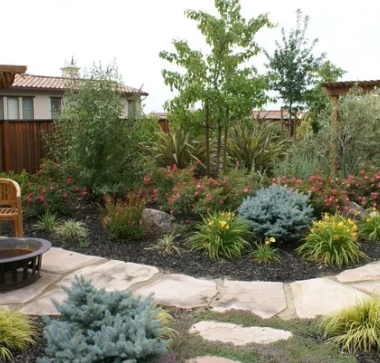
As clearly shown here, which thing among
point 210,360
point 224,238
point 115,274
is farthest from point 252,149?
point 210,360

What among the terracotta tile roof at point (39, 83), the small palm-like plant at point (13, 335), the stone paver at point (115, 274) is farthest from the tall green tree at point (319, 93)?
the small palm-like plant at point (13, 335)

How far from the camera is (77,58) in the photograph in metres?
8.57

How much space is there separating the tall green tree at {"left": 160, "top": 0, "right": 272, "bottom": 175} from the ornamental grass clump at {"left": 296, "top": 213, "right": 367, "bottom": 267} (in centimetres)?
366

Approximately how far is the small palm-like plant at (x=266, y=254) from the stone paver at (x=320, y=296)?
0.72 meters

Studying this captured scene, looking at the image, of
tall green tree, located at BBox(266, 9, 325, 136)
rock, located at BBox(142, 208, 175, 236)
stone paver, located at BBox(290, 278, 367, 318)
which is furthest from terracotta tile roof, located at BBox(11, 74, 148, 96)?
stone paver, located at BBox(290, 278, 367, 318)

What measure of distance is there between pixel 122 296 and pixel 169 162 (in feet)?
23.6

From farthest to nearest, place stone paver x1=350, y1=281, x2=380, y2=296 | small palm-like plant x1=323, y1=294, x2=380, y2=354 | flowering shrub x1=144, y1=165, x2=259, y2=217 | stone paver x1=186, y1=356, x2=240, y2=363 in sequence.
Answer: flowering shrub x1=144, y1=165, x2=259, y2=217 < stone paver x1=350, y1=281, x2=380, y2=296 < small palm-like plant x1=323, y1=294, x2=380, y2=354 < stone paver x1=186, y1=356, x2=240, y2=363

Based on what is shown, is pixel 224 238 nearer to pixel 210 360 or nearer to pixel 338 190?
pixel 338 190

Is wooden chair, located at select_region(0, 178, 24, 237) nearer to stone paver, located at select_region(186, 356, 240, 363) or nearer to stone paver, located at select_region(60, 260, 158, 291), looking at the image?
stone paver, located at select_region(60, 260, 158, 291)

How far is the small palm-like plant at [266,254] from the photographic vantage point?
539 cm

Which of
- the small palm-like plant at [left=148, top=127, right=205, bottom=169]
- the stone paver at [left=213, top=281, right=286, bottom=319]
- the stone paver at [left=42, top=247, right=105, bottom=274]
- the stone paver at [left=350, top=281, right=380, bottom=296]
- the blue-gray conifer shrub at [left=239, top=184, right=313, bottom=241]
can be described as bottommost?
the stone paver at [left=213, top=281, right=286, bottom=319]

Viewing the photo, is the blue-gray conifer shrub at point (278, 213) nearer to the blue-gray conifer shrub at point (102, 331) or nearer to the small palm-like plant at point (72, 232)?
the small palm-like plant at point (72, 232)

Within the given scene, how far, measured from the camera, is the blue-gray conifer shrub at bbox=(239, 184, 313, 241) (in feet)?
18.4

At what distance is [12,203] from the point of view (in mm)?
5988
